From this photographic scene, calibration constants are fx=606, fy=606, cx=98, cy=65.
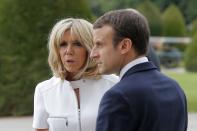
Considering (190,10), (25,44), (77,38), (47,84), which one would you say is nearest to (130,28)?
(77,38)

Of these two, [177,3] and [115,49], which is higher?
[115,49]

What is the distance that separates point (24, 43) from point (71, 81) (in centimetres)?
1067

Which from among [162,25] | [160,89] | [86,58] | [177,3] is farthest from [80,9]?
[177,3]

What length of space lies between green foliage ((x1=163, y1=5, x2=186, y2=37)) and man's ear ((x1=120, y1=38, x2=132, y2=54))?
45763mm

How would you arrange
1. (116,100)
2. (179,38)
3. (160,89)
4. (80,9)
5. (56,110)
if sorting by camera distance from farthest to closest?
(179,38), (80,9), (56,110), (160,89), (116,100)

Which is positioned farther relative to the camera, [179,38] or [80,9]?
[179,38]

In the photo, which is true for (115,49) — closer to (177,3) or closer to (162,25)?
(162,25)

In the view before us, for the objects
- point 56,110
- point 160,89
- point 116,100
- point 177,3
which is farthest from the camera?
point 177,3

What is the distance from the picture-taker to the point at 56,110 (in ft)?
10.7

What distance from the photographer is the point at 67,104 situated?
3.25 m

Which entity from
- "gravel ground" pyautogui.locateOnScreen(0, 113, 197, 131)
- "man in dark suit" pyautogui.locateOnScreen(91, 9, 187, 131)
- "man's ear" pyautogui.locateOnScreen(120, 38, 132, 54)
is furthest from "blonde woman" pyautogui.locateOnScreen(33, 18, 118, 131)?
"gravel ground" pyautogui.locateOnScreen(0, 113, 197, 131)

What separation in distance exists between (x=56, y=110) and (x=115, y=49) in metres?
0.96

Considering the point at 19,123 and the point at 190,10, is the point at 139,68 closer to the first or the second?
the point at 19,123

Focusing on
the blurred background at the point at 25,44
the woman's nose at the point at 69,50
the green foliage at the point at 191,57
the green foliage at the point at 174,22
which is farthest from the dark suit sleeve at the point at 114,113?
the green foliage at the point at 174,22
